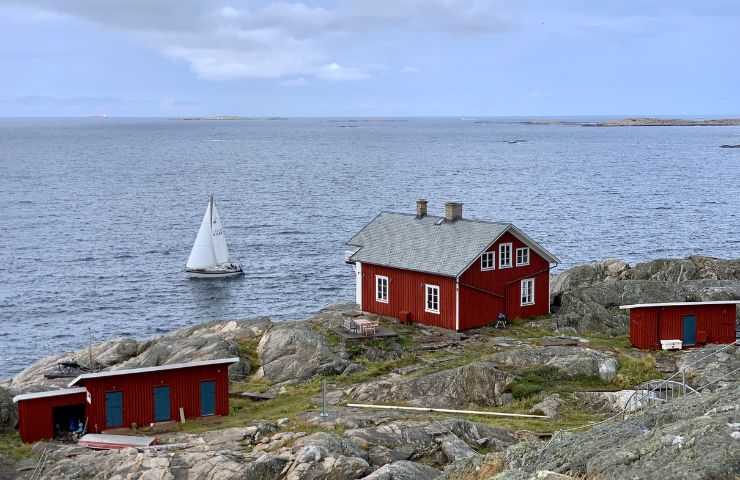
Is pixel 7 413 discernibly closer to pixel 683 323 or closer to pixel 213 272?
pixel 683 323

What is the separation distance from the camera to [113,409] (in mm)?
29203

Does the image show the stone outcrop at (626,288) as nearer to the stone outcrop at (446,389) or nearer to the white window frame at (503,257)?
the white window frame at (503,257)

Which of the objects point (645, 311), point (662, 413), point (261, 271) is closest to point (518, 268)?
point (645, 311)

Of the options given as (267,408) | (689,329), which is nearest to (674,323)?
(689,329)

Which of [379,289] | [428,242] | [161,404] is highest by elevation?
[428,242]

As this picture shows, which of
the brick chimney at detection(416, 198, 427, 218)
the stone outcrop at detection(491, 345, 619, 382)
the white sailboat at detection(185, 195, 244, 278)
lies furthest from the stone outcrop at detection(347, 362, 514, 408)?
the white sailboat at detection(185, 195, 244, 278)

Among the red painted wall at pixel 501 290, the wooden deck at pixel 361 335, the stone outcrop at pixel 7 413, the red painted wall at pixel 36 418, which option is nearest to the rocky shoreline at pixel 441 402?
the stone outcrop at pixel 7 413

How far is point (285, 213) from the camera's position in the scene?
110625 mm

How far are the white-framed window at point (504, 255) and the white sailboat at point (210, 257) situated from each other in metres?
36.3

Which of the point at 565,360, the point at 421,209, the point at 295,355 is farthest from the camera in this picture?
the point at 421,209

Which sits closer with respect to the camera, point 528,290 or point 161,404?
point 161,404

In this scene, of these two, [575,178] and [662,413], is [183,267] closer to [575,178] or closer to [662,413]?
[662,413]

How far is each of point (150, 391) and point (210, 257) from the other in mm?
45313

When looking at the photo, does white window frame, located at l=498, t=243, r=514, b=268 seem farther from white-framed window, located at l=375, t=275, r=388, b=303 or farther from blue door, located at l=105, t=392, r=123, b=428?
blue door, located at l=105, t=392, r=123, b=428
